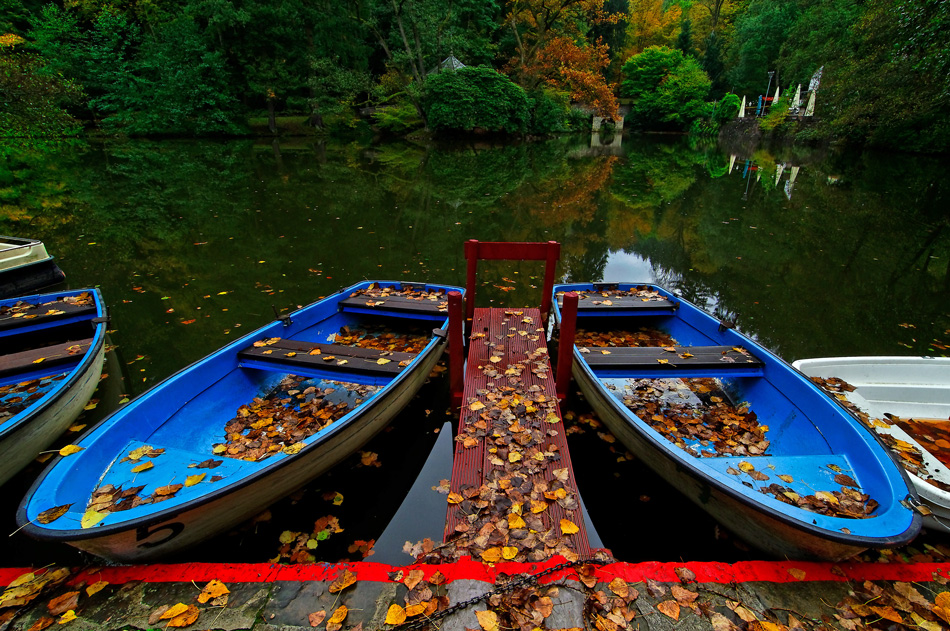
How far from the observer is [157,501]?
2.62 metres

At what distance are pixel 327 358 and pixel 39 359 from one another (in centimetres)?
295

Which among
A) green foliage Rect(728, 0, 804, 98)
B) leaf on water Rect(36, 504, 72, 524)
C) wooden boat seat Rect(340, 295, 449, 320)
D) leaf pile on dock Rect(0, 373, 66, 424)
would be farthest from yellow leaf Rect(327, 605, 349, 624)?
green foliage Rect(728, 0, 804, 98)

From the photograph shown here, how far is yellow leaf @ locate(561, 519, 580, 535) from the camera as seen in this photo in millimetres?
2725

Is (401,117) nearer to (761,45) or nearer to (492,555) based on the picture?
(492,555)

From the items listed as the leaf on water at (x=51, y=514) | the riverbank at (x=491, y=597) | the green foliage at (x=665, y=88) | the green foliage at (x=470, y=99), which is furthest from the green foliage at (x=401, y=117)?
the riverbank at (x=491, y=597)

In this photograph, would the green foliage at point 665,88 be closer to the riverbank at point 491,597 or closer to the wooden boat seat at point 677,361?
the wooden boat seat at point 677,361

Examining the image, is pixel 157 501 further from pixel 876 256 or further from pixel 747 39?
pixel 747 39

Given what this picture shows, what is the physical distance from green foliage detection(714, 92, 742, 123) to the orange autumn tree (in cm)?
1494

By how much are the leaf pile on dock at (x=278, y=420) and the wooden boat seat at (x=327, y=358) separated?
1.36 ft

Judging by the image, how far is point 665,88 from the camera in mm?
45500

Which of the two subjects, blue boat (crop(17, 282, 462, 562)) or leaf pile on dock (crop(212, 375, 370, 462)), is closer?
blue boat (crop(17, 282, 462, 562))

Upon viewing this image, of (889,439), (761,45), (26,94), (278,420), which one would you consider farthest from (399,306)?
(761,45)

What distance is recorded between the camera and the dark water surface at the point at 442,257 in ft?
11.8

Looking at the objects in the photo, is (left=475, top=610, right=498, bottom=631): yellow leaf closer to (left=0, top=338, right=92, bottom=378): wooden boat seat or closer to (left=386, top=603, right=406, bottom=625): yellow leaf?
(left=386, top=603, right=406, bottom=625): yellow leaf
